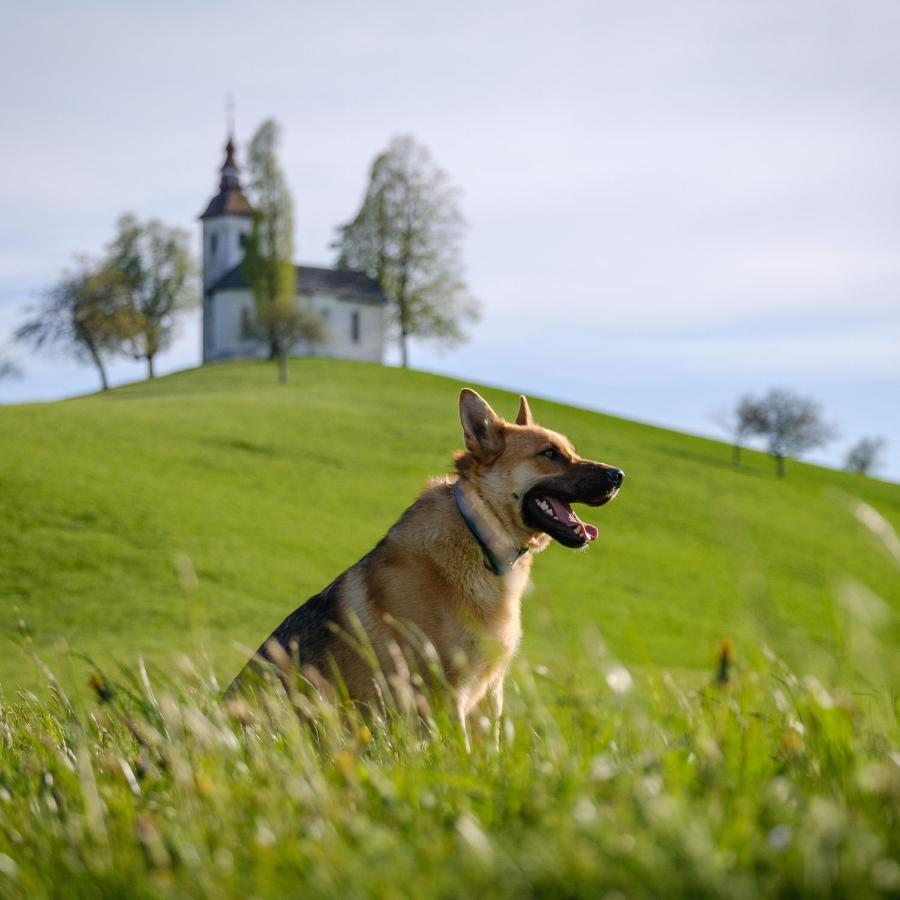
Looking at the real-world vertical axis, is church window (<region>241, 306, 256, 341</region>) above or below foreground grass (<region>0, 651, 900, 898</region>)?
above

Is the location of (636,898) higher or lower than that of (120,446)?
higher

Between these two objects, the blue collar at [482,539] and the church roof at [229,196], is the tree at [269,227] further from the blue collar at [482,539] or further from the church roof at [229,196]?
the blue collar at [482,539]

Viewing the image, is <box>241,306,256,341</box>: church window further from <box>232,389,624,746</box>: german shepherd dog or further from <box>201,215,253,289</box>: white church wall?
<box>232,389,624,746</box>: german shepherd dog

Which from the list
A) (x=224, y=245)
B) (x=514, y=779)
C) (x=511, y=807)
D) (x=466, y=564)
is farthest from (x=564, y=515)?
(x=224, y=245)

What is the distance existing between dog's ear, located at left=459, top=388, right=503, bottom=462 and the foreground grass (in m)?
3.38

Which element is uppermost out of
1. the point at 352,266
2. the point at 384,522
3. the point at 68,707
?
the point at 352,266

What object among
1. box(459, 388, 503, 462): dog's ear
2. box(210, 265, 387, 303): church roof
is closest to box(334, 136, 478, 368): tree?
box(210, 265, 387, 303): church roof

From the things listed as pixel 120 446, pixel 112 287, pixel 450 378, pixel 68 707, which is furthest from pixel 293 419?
pixel 68 707

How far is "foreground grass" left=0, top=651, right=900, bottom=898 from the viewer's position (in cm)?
212

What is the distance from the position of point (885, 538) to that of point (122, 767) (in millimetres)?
2103

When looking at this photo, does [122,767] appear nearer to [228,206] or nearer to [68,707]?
[68,707]

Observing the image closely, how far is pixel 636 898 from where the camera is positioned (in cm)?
203

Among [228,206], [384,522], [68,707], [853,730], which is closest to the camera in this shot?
[853,730]

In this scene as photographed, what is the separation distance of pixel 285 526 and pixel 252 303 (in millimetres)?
54528
